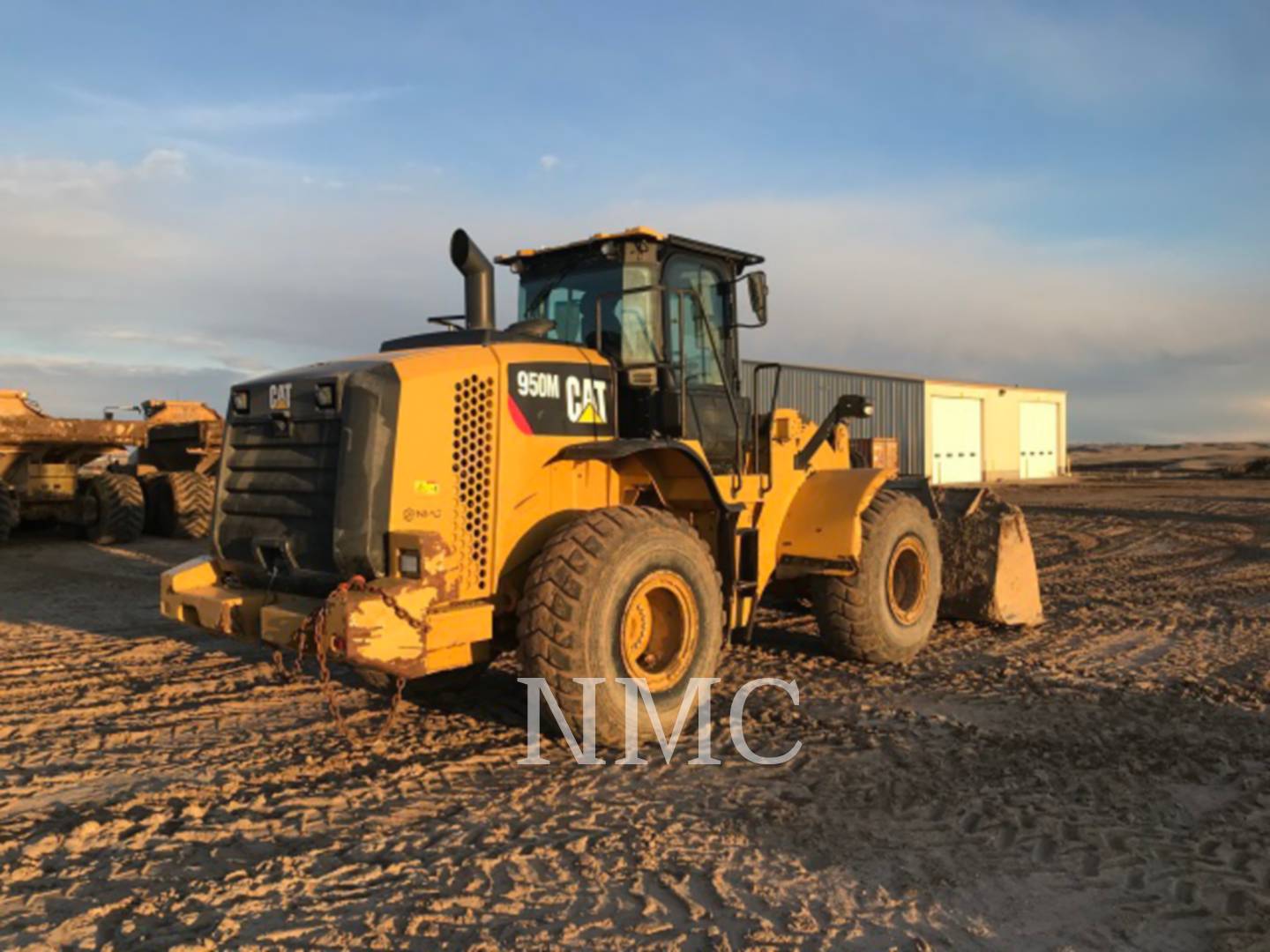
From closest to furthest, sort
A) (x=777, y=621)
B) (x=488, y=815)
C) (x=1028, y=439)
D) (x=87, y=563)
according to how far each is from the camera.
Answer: (x=488, y=815) → (x=777, y=621) → (x=87, y=563) → (x=1028, y=439)

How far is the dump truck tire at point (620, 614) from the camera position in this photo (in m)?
4.93

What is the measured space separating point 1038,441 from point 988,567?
34320 millimetres

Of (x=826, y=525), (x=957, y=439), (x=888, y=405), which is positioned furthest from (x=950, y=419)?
(x=826, y=525)

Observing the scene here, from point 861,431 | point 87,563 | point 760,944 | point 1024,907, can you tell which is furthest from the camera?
point 861,431

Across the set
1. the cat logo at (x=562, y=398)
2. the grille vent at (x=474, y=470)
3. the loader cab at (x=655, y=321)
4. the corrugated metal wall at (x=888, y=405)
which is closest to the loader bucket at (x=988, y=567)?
the loader cab at (x=655, y=321)

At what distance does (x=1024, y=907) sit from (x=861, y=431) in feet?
98.7

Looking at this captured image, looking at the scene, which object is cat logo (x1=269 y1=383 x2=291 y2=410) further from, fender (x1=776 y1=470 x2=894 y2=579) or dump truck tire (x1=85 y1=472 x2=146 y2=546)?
dump truck tire (x1=85 y1=472 x2=146 y2=546)

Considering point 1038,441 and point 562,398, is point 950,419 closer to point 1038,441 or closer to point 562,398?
point 1038,441

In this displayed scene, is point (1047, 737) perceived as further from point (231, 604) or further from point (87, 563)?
point (87, 563)

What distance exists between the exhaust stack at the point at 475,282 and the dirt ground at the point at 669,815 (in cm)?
236

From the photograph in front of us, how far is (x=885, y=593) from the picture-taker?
23.9 feet

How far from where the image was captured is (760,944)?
328 cm

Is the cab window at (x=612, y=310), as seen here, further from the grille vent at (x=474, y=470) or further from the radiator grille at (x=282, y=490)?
the radiator grille at (x=282, y=490)

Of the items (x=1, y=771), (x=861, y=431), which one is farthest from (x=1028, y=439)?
(x=1, y=771)
